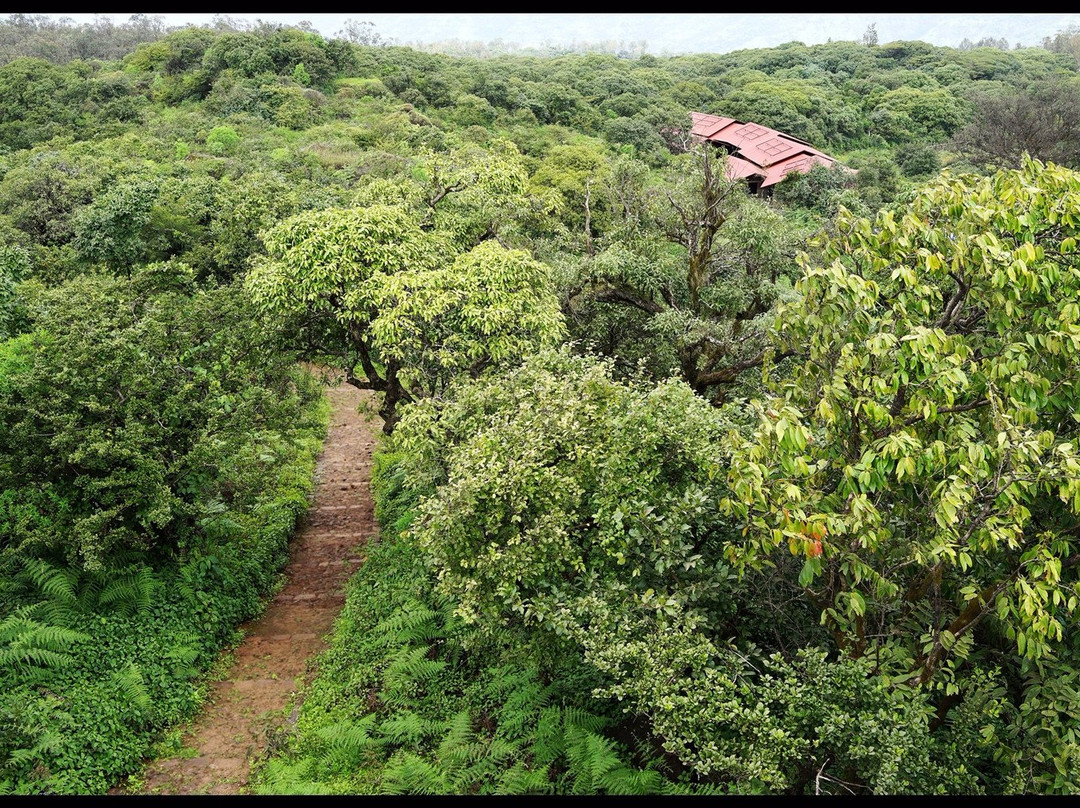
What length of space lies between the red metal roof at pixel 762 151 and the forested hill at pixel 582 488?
2174 cm

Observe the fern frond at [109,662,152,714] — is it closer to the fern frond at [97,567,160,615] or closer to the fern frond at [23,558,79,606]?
the fern frond at [97,567,160,615]

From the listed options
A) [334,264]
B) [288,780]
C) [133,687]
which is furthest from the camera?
[334,264]

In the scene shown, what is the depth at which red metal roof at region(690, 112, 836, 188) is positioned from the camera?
37812mm

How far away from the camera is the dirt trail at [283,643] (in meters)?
8.76

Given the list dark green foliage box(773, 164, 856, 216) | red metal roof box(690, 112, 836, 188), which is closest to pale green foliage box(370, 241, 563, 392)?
red metal roof box(690, 112, 836, 188)

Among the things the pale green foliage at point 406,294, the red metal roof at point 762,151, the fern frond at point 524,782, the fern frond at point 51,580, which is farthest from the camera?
the red metal roof at point 762,151

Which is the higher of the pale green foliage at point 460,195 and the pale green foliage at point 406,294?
the pale green foliage at point 460,195

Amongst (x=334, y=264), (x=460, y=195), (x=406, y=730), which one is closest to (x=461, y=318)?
(x=334, y=264)

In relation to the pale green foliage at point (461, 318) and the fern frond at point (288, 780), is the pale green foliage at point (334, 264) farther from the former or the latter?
the fern frond at point (288, 780)

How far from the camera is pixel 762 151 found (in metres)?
40.2

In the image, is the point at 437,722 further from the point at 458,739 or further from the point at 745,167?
the point at 745,167

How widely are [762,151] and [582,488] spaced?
3746 centimetres

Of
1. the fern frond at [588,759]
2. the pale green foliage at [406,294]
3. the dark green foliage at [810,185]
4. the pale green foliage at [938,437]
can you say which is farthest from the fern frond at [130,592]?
the dark green foliage at [810,185]

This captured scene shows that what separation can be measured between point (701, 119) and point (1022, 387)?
4659cm
